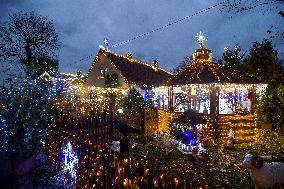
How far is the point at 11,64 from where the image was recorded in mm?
36094

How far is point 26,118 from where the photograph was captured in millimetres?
9398

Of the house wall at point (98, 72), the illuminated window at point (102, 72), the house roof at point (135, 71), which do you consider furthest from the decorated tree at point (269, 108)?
the illuminated window at point (102, 72)

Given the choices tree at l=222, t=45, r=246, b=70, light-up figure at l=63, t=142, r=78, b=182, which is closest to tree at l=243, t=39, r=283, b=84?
tree at l=222, t=45, r=246, b=70

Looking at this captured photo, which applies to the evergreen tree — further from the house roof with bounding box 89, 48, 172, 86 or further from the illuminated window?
the illuminated window

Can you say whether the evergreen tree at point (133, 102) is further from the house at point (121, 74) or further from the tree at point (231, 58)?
the tree at point (231, 58)

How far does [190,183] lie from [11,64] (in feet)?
122

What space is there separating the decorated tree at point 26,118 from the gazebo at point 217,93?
1023cm

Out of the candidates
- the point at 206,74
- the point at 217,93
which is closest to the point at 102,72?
the point at 206,74

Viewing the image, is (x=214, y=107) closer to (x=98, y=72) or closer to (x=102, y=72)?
(x=102, y=72)

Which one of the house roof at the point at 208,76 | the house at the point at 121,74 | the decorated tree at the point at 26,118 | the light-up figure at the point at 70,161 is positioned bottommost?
the light-up figure at the point at 70,161

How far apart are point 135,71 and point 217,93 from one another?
1711cm

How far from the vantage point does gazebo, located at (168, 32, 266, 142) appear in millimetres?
17250

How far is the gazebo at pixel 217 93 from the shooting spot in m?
17.2

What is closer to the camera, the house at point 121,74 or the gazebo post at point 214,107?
the gazebo post at point 214,107
